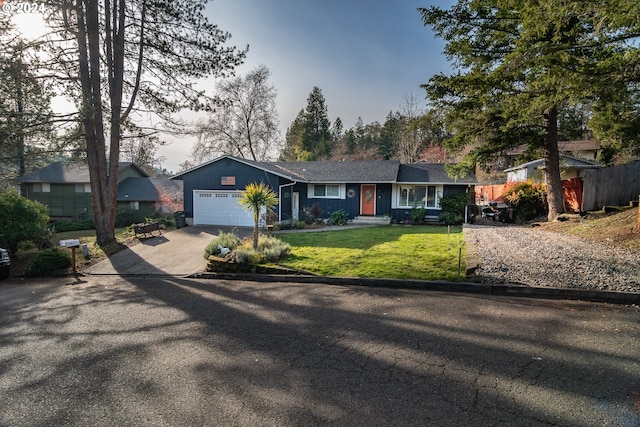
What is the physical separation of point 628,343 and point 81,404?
253 inches

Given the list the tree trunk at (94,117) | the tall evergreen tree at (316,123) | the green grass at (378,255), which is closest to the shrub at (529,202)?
the green grass at (378,255)

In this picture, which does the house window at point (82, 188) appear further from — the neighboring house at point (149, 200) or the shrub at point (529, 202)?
the shrub at point (529, 202)

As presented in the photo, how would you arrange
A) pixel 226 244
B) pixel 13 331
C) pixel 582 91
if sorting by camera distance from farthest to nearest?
pixel 226 244
pixel 582 91
pixel 13 331

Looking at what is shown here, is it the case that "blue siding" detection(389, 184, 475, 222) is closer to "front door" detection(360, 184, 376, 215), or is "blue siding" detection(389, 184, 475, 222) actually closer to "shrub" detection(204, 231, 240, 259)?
"front door" detection(360, 184, 376, 215)

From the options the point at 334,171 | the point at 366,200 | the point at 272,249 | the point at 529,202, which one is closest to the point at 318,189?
the point at 334,171

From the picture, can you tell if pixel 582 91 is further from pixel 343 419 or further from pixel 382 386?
pixel 343 419

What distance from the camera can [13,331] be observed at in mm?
5289

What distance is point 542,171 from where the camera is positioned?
766 inches

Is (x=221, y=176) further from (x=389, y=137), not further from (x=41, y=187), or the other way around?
(x=389, y=137)

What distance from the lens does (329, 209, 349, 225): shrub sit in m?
18.5

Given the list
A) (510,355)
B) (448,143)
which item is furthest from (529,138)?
(510,355)

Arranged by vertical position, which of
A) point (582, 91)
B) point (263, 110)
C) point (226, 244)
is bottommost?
point (226, 244)

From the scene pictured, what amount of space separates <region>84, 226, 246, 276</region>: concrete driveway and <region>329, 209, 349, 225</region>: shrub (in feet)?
18.2

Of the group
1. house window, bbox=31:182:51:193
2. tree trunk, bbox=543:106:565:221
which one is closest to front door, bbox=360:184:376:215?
tree trunk, bbox=543:106:565:221
